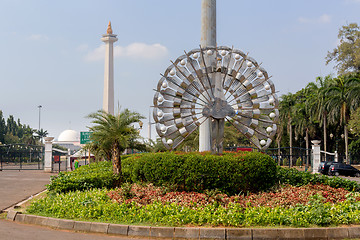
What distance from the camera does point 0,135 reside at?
79.5m

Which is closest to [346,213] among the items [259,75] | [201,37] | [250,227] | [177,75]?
[250,227]

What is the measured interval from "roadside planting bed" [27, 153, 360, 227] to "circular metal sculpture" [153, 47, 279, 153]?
2179mm

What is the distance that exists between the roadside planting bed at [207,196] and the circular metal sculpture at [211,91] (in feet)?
7.15

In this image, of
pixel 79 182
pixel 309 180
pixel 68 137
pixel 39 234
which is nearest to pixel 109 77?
pixel 79 182

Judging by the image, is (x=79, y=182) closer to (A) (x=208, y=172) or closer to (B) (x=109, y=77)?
(A) (x=208, y=172)

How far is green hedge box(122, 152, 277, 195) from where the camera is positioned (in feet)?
37.1

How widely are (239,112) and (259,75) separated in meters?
1.41

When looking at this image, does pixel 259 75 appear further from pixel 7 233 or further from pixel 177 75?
pixel 7 233

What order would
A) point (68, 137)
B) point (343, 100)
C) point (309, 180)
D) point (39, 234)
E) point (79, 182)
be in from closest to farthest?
point (39, 234) < point (79, 182) < point (309, 180) < point (343, 100) < point (68, 137)

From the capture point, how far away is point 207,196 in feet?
34.9

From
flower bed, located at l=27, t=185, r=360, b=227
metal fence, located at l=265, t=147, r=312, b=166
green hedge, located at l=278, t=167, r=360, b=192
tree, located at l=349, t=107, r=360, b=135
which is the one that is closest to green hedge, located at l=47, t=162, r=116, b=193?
flower bed, located at l=27, t=185, r=360, b=227

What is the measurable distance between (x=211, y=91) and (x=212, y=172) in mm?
3800

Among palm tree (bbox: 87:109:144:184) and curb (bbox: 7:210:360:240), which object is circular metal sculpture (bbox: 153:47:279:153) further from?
curb (bbox: 7:210:360:240)

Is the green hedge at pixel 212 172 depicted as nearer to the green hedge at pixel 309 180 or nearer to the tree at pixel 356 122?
the green hedge at pixel 309 180
